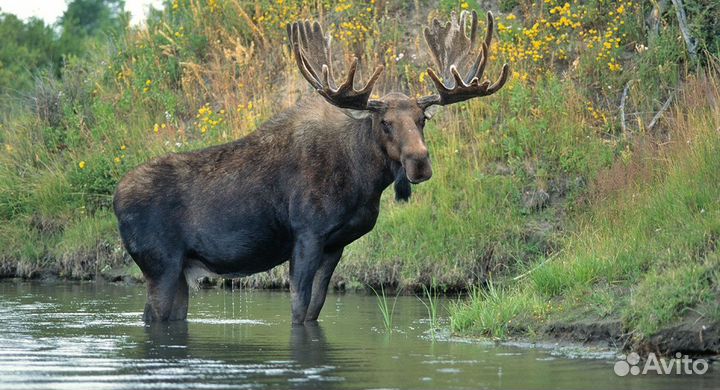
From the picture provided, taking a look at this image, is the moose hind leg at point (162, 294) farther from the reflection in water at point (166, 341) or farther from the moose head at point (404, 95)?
the moose head at point (404, 95)

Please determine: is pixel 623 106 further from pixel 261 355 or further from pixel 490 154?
pixel 261 355

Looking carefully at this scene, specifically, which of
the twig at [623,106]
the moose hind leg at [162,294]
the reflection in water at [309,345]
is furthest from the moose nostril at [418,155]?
the twig at [623,106]

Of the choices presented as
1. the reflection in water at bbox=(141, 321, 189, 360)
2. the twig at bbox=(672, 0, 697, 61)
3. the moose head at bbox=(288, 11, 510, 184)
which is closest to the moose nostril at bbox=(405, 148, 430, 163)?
the moose head at bbox=(288, 11, 510, 184)

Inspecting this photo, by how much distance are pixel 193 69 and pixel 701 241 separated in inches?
406

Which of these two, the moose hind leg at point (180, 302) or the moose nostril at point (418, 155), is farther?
the moose hind leg at point (180, 302)

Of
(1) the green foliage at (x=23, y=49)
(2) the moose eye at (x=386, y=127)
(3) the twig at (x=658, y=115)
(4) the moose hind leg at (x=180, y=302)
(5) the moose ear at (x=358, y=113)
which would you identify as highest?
(1) the green foliage at (x=23, y=49)

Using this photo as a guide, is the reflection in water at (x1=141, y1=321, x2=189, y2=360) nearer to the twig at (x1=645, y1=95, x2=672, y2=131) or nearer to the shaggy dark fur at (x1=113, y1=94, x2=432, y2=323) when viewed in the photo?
the shaggy dark fur at (x1=113, y1=94, x2=432, y2=323)

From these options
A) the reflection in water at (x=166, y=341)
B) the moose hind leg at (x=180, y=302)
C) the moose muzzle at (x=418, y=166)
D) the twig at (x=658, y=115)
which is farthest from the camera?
the twig at (x=658, y=115)

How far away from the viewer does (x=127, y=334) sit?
10.4 m

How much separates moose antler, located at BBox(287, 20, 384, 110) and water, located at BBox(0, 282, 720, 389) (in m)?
1.97

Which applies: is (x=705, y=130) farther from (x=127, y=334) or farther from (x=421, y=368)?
(x=127, y=334)

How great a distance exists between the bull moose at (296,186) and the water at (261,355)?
1.74 feet

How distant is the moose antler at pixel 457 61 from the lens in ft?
36.0

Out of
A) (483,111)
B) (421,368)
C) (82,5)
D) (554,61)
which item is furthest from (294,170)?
(82,5)
